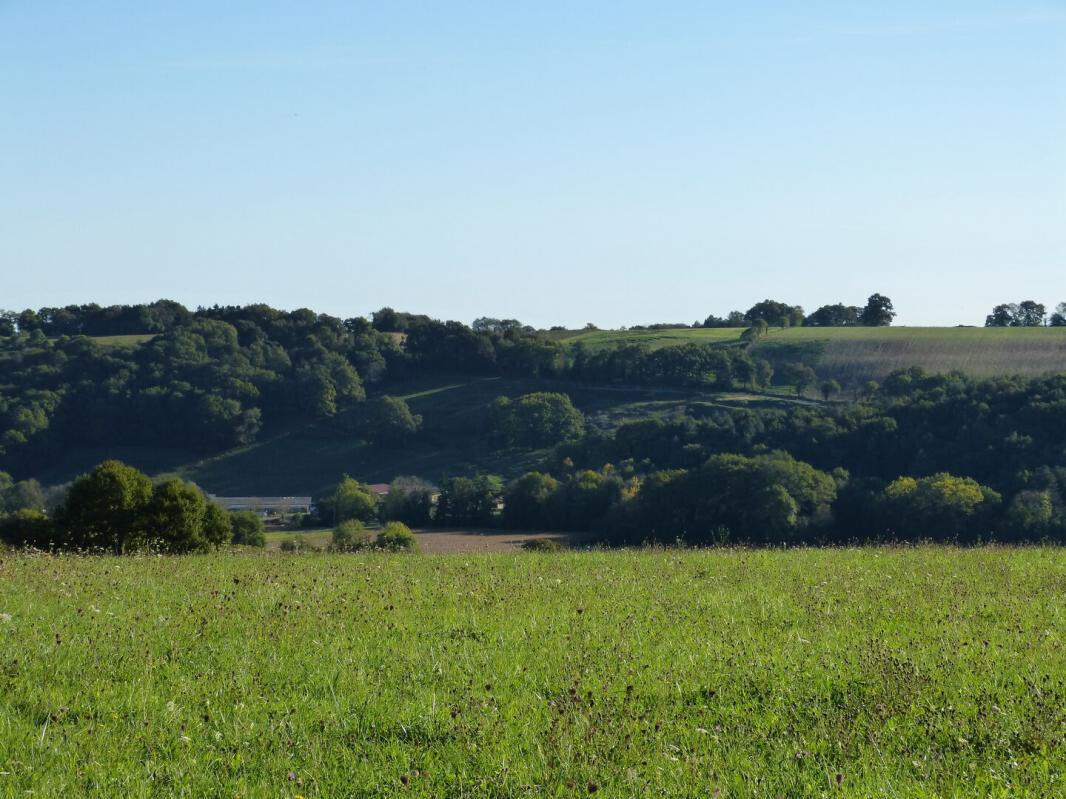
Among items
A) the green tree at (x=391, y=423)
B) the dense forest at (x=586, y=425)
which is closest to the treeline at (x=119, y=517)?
the dense forest at (x=586, y=425)

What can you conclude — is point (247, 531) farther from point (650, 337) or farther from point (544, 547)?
point (650, 337)

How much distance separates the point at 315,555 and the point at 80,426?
8115 centimetres

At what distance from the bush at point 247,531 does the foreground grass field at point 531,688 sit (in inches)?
632

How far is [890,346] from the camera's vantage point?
10544cm

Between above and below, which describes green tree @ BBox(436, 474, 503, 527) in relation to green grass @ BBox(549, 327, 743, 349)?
below

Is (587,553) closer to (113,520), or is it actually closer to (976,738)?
(113,520)

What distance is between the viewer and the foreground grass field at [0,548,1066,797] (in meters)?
6.84

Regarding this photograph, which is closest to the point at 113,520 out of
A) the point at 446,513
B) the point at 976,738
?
the point at 976,738

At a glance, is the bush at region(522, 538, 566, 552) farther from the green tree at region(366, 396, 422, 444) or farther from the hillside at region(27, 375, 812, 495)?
the green tree at region(366, 396, 422, 444)

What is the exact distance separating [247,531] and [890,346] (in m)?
82.4

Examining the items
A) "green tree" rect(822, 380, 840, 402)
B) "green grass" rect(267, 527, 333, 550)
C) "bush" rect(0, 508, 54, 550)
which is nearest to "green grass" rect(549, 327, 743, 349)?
"green tree" rect(822, 380, 840, 402)

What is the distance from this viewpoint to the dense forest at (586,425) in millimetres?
44125

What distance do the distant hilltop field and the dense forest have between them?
360cm

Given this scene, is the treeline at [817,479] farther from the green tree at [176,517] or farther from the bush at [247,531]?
the green tree at [176,517]
